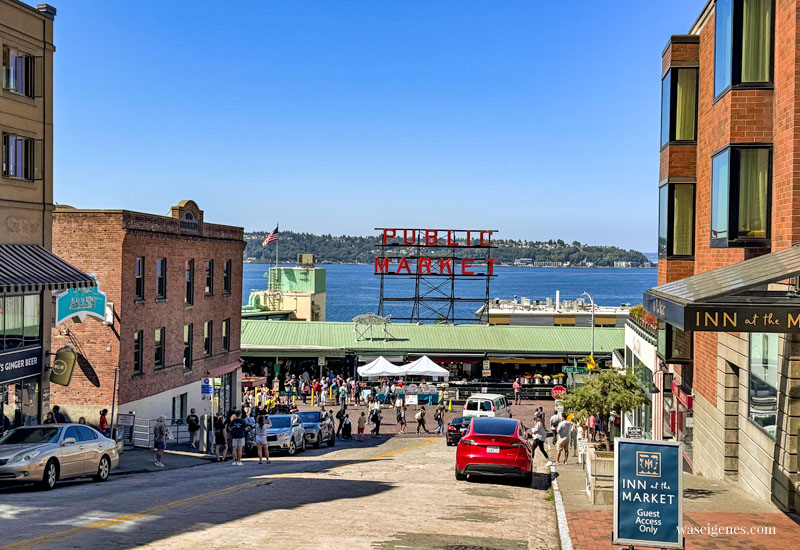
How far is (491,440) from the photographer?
61.0 ft

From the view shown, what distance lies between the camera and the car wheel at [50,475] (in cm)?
1761

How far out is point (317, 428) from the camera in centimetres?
3156

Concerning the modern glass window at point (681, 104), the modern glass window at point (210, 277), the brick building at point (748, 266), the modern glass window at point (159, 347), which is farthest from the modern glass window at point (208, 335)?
the brick building at point (748, 266)

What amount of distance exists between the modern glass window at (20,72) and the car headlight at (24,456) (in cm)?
1212

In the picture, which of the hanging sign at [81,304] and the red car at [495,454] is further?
the hanging sign at [81,304]

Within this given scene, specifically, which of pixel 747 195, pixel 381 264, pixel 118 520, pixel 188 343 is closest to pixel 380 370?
pixel 188 343

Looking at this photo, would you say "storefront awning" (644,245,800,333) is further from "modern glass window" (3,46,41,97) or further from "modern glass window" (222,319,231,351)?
"modern glass window" (222,319,231,351)

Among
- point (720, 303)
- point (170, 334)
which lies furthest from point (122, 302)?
point (720, 303)

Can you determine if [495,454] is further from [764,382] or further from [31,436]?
[31,436]

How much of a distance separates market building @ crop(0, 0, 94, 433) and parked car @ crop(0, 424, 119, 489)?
19.1ft

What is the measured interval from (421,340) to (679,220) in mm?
30080

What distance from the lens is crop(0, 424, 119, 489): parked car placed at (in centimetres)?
1705

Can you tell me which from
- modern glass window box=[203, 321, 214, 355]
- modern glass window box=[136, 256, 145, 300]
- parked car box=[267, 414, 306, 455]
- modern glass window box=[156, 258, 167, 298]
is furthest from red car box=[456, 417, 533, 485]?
modern glass window box=[203, 321, 214, 355]

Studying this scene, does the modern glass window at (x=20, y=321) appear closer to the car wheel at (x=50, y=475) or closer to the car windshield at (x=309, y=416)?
the car wheel at (x=50, y=475)
